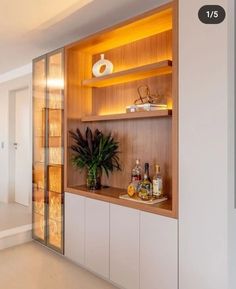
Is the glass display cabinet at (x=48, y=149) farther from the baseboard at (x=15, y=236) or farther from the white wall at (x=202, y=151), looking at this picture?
the white wall at (x=202, y=151)

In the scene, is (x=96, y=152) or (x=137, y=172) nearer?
(x=137, y=172)

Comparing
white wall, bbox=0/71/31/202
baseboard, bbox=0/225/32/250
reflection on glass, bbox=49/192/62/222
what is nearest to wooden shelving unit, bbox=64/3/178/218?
reflection on glass, bbox=49/192/62/222

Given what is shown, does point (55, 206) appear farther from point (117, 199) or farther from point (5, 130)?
point (5, 130)

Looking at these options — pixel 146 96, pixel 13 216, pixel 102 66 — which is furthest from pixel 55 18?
pixel 13 216

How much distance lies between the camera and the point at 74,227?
2697 mm

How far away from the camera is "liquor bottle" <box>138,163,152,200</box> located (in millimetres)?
2225

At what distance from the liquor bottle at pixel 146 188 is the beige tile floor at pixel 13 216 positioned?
193 centimetres

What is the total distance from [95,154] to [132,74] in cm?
83

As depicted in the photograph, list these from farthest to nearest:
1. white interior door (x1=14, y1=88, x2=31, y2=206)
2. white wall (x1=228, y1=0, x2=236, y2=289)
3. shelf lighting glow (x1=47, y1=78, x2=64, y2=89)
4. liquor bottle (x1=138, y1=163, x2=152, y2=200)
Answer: white interior door (x1=14, y1=88, x2=31, y2=206) → shelf lighting glow (x1=47, y1=78, x2=64, y2=89) → liquor bottle (x1=138, y1=163, x2=152, y2=200) → white wall (x1=228, y1=0, x2=236, y2=289)

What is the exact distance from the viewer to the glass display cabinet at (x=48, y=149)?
291cm

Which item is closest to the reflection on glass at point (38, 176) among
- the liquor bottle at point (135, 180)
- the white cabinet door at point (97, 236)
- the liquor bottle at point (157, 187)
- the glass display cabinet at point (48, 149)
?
the glass display cabinet at point (48, 149)

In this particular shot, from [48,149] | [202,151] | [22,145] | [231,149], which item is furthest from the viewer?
[22,145]

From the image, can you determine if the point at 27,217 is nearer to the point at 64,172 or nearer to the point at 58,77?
the point at 64,172

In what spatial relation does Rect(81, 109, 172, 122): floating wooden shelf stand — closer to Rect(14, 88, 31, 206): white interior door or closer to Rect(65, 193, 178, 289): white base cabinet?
Rect(65, 193, 178, 289): white base cabinet
